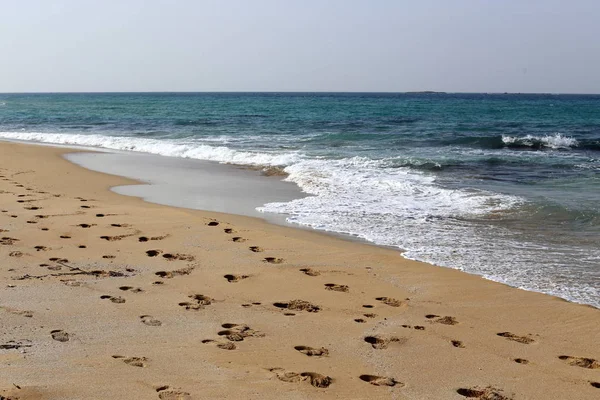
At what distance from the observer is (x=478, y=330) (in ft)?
16.4

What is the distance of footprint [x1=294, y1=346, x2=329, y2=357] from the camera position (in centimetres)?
437

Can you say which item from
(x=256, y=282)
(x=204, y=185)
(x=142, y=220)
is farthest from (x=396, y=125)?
(x=256, y=282)

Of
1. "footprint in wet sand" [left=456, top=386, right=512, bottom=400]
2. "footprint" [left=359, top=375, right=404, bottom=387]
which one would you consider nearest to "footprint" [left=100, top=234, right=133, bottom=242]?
"footprint" [left=359, top=375, right=404, bottom=387]

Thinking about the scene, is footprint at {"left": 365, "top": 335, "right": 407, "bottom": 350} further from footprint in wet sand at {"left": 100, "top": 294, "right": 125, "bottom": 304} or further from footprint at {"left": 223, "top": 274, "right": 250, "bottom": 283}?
footprint in wet sand at {"left": 100, "top": 294, "right": 125, "bottom": 304}

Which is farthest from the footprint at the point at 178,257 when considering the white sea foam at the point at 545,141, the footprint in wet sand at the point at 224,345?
the white sea foam at the point at 545,141

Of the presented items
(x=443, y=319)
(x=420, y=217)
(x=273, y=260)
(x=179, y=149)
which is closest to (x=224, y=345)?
(x=443, y=319)

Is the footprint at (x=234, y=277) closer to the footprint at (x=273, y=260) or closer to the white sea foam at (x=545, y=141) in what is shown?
the footprint at (x=273, y=260)

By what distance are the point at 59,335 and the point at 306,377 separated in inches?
70.7

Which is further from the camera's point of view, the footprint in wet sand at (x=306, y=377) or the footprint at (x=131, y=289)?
the footprint at (x=131, y=289)

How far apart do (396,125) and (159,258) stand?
27.3m

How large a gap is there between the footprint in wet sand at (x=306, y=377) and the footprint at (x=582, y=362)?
1781 mm

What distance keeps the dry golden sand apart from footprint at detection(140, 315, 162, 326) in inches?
0.8

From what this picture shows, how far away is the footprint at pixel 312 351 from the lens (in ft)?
14.3

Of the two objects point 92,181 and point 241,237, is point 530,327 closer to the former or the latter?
point 241,237
